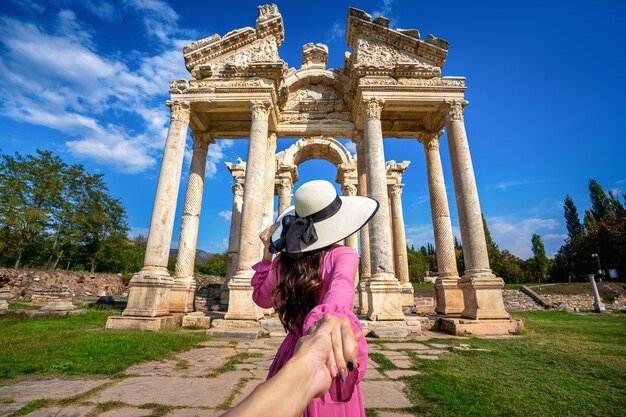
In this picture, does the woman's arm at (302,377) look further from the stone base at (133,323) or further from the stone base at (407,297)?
the stone base at (407,297)

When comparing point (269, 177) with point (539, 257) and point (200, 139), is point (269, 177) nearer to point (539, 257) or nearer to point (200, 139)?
point (200, 139)

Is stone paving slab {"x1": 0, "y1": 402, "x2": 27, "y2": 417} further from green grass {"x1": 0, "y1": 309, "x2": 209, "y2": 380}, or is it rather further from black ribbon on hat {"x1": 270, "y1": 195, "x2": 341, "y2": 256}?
black ribbon on hat {"x1": 270, "y1": 195, "x2": 341, "y2": 256}

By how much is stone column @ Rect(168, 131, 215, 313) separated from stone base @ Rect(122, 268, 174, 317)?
1758 millimetres

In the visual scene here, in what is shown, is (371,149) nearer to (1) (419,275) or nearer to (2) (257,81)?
(2) (257,81)

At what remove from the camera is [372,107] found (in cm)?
1123

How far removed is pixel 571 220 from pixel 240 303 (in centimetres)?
7163

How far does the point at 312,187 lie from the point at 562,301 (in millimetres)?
33539

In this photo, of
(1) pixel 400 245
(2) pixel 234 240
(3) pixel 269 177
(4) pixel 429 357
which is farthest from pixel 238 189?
(4) pixel 429 357

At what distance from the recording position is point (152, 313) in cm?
889

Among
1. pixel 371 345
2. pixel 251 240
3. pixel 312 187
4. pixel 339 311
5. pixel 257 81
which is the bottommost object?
pixel 371 345

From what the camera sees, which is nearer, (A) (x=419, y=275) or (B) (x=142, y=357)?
(B) (x=142, y=357)

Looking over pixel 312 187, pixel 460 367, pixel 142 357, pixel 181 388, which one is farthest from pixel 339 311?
pixel 142 357

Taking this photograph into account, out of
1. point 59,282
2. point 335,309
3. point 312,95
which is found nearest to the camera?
point 335,309

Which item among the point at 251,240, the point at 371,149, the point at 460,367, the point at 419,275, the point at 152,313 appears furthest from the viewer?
the point at 419,275
